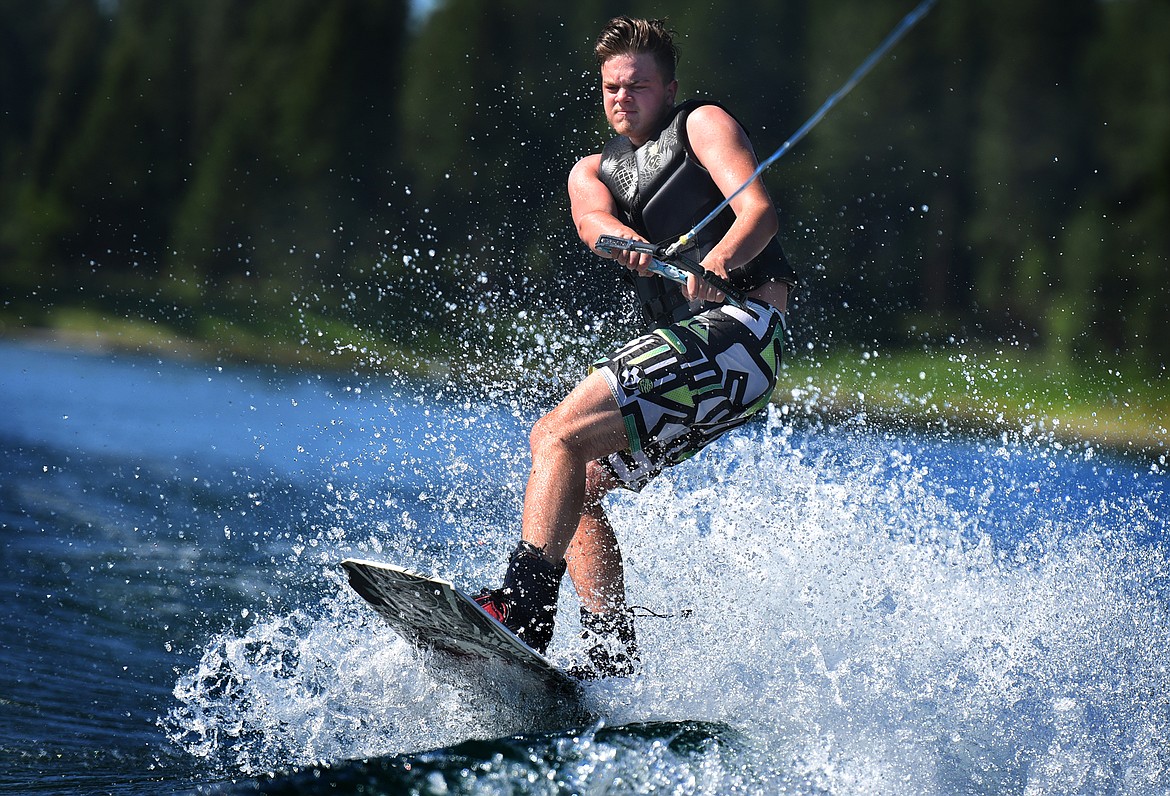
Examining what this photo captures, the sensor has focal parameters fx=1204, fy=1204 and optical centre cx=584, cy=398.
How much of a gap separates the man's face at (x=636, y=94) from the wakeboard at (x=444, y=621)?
1.46m

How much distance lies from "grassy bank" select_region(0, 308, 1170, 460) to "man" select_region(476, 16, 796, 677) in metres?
16.5

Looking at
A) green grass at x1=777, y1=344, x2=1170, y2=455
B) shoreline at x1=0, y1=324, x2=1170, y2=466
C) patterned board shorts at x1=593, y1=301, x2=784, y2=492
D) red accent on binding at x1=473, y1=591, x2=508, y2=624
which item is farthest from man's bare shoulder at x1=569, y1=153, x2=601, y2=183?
green grass at x1=777, y1=344, x2=1170, y2=455

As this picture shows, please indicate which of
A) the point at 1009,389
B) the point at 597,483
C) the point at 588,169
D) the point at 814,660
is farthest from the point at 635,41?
the point at 1009,389

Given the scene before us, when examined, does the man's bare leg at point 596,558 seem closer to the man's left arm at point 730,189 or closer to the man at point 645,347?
the man at point 645,347

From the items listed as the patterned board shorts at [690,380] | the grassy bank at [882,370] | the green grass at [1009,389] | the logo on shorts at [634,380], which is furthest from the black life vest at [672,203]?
the green grass at [1009,389]

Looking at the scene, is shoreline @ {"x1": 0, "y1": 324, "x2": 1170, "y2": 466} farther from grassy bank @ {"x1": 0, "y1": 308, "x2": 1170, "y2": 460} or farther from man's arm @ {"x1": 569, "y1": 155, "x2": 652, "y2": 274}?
man's arm @ {"x1": 569, "y1": 155, "x2": 652, "y2": 274}

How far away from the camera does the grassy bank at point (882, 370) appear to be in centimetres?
2183

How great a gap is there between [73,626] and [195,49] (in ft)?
100

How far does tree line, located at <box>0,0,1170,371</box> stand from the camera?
2686cm

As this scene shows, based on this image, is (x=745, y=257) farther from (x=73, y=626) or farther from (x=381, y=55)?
(x=381, y=55)

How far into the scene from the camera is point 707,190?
11.4 ft

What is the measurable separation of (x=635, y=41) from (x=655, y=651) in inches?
69.5

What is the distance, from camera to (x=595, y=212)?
A: 11.8ft

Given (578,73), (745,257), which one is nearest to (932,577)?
(745,257)
